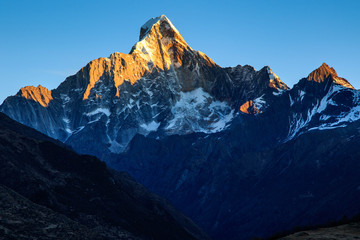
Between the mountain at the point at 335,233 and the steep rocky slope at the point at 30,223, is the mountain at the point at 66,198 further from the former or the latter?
the mountain at the point at 335,233

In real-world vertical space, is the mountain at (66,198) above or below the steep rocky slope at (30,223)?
above

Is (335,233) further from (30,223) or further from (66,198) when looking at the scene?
(66,198)

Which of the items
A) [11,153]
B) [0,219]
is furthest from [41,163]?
[0,219]

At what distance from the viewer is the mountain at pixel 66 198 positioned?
323ft

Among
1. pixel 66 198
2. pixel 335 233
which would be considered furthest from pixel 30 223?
pixel 335 233

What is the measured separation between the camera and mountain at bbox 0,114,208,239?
Answer: 98.3 metres

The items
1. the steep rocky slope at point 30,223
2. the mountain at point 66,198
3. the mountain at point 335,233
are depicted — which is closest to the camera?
the mountain at point 335,233

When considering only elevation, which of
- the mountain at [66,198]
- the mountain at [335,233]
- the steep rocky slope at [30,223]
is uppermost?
the mountain at [66,198]

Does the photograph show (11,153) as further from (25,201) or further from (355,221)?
(355,221)

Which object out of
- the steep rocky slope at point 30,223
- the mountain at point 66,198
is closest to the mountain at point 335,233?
the steep rocky slope at point 30,223

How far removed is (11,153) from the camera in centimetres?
14200

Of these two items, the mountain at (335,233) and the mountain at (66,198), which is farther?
the mountain at (66,198)

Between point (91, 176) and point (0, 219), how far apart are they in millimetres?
67780

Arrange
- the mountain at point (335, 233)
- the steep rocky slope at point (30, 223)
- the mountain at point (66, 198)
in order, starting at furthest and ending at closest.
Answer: the mountain at point (66, 198), the steep rocky slope at point (30, 223), the mountain at point (335, 233)
